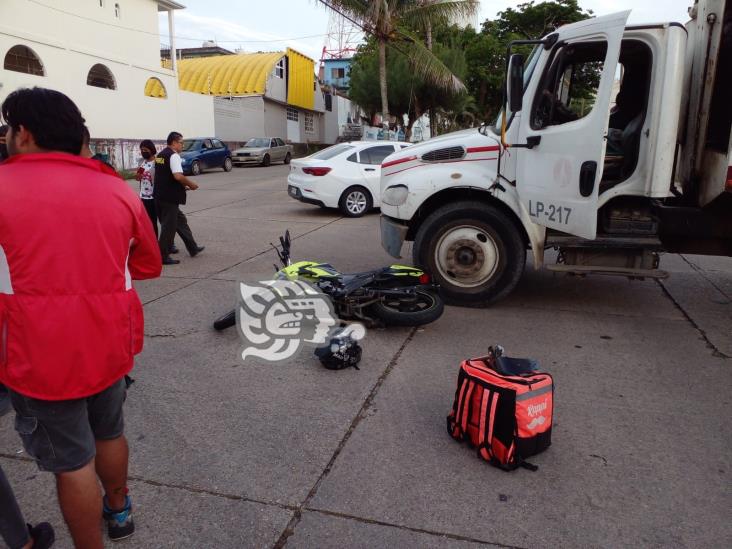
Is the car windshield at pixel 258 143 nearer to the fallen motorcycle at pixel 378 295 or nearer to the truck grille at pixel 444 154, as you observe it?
the truck grille at pixel 444 154

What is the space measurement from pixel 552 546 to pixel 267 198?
1371cm

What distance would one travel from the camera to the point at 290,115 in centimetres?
3978

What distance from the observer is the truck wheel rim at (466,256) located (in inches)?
224

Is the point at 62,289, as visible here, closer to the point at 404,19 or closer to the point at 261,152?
the point at 404,19

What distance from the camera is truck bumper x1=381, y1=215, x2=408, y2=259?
237 inches

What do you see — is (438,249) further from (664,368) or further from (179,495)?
(179,495)

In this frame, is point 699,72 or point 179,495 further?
point 699,72

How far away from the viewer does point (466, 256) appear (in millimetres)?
5758

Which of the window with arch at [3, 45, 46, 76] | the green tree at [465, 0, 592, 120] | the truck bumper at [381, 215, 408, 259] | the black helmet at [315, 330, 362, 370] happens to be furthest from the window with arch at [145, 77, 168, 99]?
the black helmet at [315, 330, 362, 370]

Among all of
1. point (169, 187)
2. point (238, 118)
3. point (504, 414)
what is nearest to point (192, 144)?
point (238, 118)

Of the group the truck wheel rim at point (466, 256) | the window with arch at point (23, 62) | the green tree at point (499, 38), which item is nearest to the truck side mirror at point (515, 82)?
the truck wheel rim at point (466, 256)

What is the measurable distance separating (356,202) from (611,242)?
7.44m

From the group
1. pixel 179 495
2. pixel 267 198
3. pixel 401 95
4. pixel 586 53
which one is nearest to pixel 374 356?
pixel 179 495
